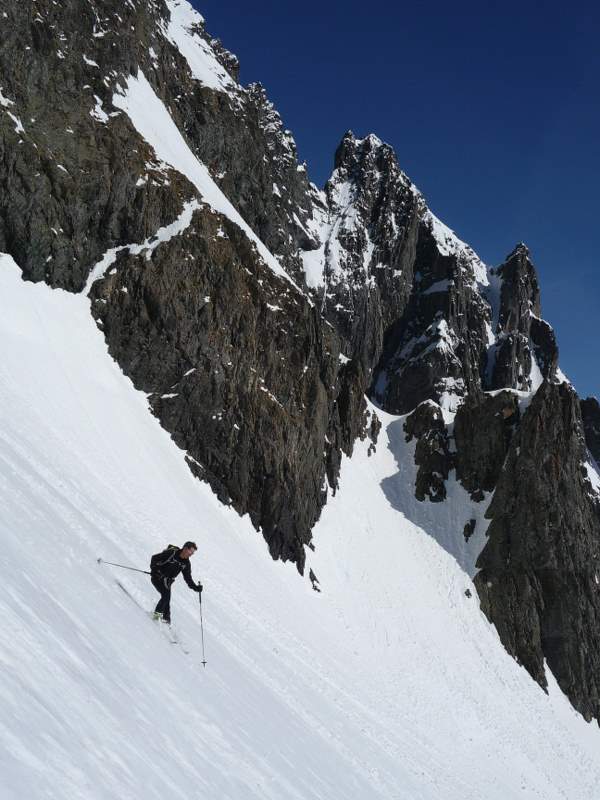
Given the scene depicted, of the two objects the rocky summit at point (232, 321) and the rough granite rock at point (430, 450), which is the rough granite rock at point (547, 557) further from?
the rough granite rock at point (430, 450)

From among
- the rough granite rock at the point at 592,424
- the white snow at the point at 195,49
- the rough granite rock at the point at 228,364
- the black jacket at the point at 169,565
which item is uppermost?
the rough granite rock at the point at 592,424

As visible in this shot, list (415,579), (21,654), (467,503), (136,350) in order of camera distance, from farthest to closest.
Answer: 1. (467,503)
2. (415,579)
3. (136,350)
4. (21,654)

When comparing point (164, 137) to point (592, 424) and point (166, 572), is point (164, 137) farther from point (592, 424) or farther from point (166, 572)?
point (592, 424)

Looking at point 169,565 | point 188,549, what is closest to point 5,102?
point 188,549

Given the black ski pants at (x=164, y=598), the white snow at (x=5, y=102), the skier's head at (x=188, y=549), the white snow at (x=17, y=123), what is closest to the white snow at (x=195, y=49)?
the white snow at (x=5, y=102)

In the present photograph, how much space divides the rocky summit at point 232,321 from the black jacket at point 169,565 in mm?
25130

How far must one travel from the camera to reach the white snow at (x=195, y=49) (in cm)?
7069

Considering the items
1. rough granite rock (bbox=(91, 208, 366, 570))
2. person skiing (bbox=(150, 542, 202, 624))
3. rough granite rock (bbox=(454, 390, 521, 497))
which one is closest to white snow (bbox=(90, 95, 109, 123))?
rough granite rock (bbox=(91, 208, 366, 570))

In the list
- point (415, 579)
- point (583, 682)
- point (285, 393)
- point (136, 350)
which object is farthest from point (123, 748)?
point (583, 682)

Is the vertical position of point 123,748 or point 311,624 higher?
point 311,624

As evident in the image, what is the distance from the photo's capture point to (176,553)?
42.2 ft

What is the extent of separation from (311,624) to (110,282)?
23588mm

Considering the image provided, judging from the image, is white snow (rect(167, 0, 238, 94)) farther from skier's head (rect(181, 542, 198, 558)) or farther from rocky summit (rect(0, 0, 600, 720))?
skier's head (rect(181, 542, 198, 558))

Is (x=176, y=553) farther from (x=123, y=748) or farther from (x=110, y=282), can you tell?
(x=110, y=282)
